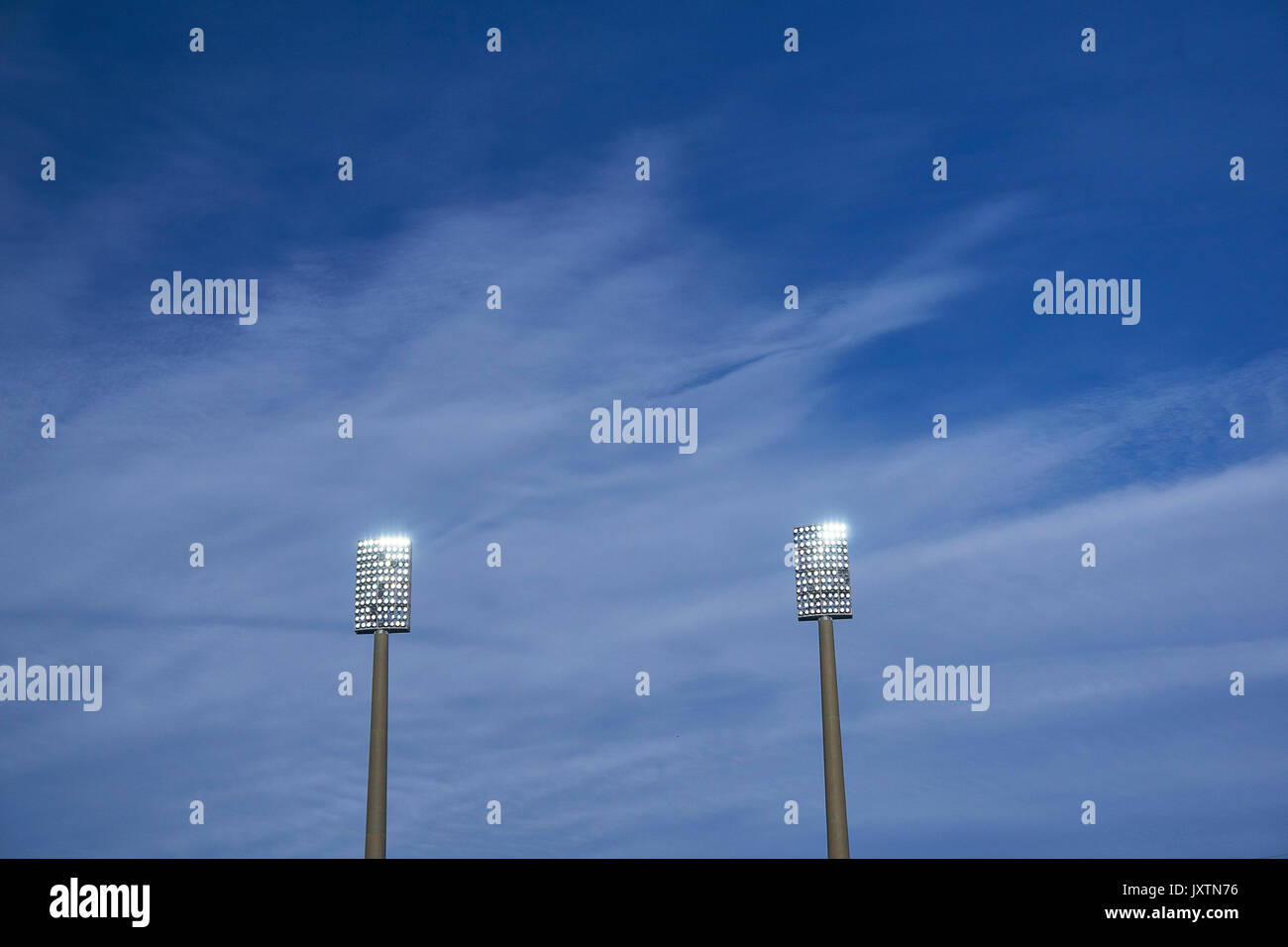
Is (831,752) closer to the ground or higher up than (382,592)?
closer to the ground

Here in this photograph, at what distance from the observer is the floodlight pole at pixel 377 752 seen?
1569 inches

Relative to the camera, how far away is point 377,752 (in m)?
41.3

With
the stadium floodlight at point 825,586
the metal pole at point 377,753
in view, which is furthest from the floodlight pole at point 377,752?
the stadium floodlight at point 825,586

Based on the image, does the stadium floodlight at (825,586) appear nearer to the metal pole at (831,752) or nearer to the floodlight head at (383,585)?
the metal pole at (831,752)

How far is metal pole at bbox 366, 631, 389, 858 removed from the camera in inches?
1567

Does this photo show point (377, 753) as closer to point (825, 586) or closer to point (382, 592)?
point (382, 592)

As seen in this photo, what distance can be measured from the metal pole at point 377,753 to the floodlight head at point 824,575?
13.5 m

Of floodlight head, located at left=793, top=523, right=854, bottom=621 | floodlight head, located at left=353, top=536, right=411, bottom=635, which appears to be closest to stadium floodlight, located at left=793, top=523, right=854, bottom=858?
floodlight head, located at left=793, top=523, right=854, bottom=621

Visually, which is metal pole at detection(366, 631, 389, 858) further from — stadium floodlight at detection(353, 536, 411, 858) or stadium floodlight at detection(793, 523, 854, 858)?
stadium floodlight at detection(793, 523, 854, 858)

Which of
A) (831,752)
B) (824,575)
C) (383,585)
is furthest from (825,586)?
(383,585)

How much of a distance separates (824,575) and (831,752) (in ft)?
18.5

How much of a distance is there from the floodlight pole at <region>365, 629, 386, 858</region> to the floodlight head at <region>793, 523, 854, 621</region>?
13519mm
